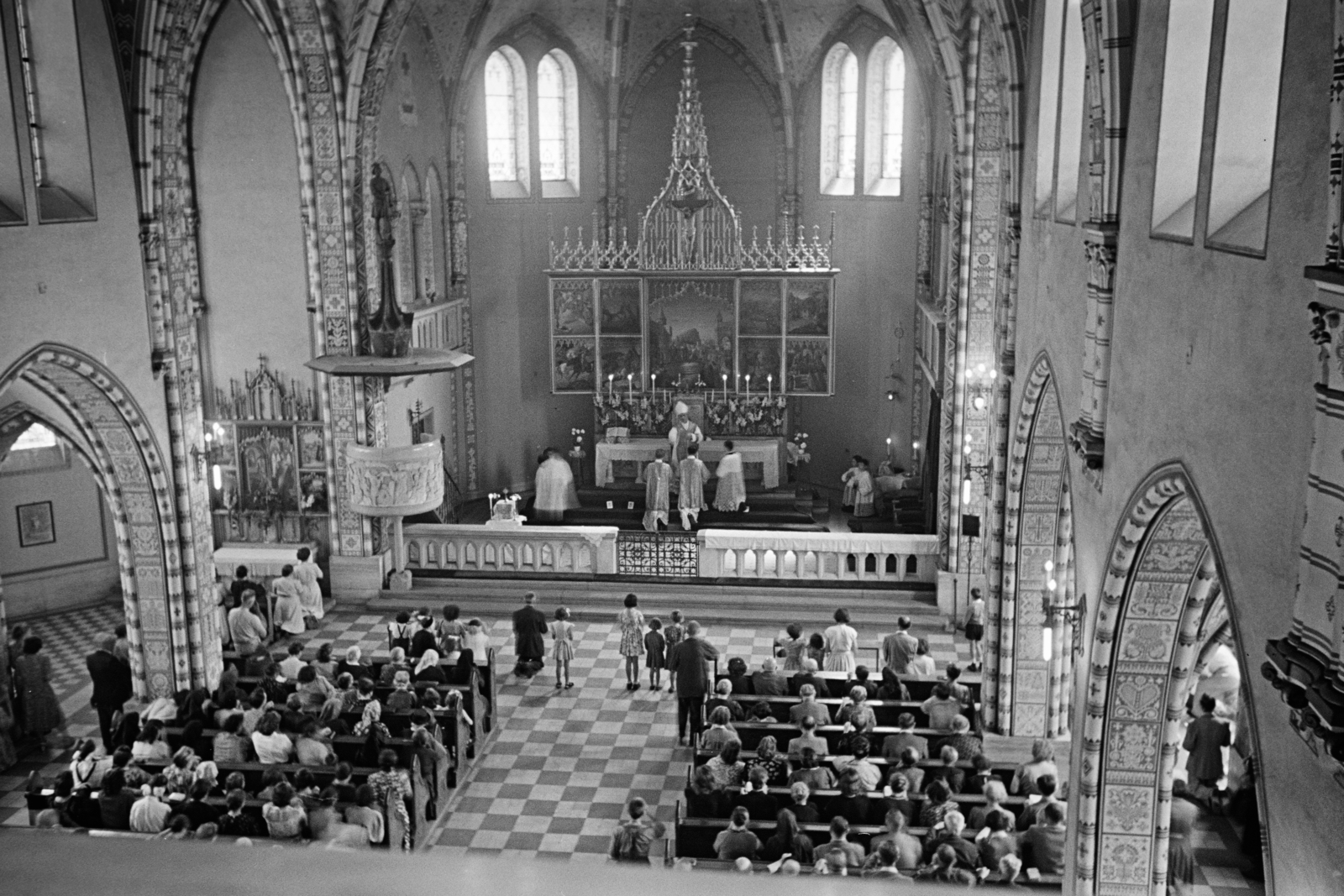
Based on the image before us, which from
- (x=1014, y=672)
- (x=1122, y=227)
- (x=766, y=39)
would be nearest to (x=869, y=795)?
(x=1014, y=672)

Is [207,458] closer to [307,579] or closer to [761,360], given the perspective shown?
[307,579]

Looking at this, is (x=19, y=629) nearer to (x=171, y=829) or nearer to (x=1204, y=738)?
(x=171, y=829)

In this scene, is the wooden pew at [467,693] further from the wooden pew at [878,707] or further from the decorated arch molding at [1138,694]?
the decorated arch molding at [1138,694]

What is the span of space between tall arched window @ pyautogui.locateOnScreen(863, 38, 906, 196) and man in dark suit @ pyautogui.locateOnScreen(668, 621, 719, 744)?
14.7 metres

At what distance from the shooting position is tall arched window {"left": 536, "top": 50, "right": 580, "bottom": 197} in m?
29.5

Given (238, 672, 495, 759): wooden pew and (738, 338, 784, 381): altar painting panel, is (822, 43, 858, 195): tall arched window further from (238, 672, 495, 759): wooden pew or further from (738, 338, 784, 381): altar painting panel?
(238, 672, 495, 759): wooden pew

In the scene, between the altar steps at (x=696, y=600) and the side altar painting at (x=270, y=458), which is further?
the side altar painting at (x=270, y=458)

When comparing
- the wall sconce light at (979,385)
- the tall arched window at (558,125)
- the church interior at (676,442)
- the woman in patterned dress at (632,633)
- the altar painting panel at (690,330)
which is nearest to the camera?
the church interior at (676,442)

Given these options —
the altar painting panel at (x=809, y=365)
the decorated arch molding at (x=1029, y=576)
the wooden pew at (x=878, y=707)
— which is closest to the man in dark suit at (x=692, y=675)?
the wooden pew at (x=878, y=707)

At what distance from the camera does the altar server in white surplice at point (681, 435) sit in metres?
27.2

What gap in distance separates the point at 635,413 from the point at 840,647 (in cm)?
1164

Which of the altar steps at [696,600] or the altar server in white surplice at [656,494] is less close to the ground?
the altar server in white surplice at [656,494]

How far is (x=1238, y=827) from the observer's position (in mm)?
14648

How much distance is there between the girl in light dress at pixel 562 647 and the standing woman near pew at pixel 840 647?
11.9ft
